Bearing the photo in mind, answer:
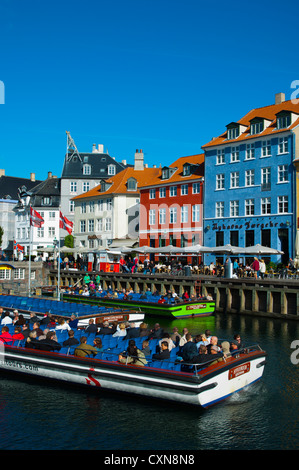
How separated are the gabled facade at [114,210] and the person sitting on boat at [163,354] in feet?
143

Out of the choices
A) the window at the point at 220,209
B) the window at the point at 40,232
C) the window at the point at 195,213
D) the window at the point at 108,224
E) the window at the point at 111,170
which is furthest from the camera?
the window at the point at 111,170

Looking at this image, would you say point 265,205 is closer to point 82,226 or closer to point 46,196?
point 82,226

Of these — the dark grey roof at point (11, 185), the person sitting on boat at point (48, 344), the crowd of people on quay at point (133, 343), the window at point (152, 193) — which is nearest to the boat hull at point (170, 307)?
the crowd of people on quay at point (133, 343)

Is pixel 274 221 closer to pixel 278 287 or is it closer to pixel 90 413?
pixel 278 287

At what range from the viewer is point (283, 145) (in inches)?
1777

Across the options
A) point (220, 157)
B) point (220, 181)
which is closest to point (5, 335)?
point (220, 181)

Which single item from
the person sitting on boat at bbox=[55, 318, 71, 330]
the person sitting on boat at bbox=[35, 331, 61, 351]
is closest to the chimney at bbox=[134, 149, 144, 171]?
the person sitting on boat at bbox=[55, 318, 71, 330]

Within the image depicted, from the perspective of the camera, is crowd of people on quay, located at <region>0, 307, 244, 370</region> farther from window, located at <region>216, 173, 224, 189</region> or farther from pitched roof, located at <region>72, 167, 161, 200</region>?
pitched roof, located at <region>72, 167, 161, 200</region>

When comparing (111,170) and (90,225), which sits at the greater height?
(111,170)

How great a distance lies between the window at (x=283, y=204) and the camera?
4462cm

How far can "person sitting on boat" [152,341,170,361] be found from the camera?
16.0 metres

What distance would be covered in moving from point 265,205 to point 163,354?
107 feet

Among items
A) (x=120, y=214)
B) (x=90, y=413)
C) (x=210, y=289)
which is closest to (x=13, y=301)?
(x=210, y=289)

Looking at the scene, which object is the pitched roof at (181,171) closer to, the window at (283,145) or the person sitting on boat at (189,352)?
the window at (283,145)
